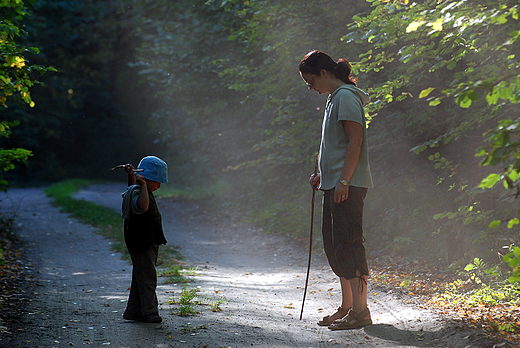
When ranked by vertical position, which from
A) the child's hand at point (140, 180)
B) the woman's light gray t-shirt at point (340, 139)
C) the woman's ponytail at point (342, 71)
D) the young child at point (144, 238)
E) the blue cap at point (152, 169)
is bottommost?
the young child at point (144, 238)

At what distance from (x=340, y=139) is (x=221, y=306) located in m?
2.15

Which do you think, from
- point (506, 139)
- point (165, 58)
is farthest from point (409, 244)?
point (165, 58)

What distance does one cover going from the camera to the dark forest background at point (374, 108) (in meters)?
4.07

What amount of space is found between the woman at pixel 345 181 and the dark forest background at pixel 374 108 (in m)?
0.77

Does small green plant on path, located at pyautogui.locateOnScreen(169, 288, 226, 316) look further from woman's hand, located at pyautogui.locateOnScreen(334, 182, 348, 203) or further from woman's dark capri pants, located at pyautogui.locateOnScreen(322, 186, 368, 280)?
woman's hand, located at pyautogui.locateOnScreen(334, 182, 348, 203)

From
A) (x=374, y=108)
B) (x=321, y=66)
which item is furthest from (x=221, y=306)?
(x=374, y=108)

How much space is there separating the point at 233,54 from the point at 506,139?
11.9 m

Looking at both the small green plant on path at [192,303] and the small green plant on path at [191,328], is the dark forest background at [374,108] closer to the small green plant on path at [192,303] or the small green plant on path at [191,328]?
the small green plant on path at [191,328]

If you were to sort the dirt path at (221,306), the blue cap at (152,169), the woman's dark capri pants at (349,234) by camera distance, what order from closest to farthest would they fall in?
1. the dirt path at (221,306)
2. the woman's dark capri pants at (349,234)
3. the blue cap at (152,169)

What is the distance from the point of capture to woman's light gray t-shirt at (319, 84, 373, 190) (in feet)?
11.8

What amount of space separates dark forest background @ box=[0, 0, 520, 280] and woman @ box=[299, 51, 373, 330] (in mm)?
772

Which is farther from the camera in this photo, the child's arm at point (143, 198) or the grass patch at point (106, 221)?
the grass patch at point (106, 221)

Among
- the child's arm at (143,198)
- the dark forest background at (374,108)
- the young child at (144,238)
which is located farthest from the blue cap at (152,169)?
the dark forest background at (374,108)

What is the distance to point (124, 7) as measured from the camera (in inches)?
1124
